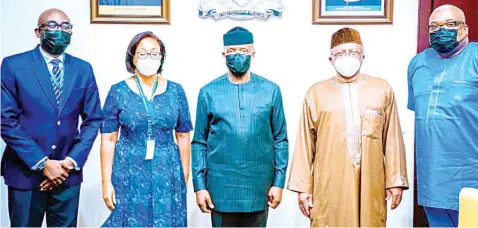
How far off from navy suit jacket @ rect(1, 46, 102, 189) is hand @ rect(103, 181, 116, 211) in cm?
19

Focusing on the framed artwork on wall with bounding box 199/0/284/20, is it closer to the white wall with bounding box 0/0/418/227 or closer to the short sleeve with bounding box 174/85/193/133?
the white wall with bounding box 0/0/418/227

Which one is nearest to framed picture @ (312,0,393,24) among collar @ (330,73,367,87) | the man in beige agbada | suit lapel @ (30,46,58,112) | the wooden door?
the wooden door

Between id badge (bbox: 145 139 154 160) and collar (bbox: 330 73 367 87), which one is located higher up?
collar (bbox: 330 73 367 87)

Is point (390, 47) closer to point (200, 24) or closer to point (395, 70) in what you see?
point (395, 70)

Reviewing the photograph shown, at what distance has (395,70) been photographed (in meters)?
3.30

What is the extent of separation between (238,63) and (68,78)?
2.94 ft

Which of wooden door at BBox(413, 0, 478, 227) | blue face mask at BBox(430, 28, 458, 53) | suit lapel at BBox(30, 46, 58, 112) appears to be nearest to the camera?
blue face mask at BBox(430, 28, 458, 53)

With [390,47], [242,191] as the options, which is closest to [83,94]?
[242,191]

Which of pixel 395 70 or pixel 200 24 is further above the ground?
pixel 200 24

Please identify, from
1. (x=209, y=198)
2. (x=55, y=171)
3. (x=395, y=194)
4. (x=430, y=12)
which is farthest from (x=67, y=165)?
(x=430, y=12)

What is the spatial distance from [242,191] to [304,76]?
2.65 ft

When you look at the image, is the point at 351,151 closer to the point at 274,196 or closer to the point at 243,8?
the point at 274,196

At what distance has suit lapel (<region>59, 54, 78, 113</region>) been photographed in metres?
3.01

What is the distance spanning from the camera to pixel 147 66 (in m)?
2.97
